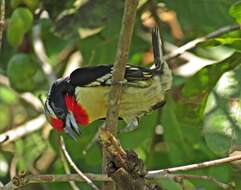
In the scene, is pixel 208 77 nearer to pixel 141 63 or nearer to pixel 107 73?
pixel 107 73

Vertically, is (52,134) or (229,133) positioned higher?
(229,133)

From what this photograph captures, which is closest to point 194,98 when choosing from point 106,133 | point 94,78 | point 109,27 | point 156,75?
point 156,75

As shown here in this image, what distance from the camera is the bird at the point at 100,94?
2.29 m

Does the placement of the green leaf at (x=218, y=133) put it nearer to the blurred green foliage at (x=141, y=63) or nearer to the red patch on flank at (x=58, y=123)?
the blurred green foliage at (x=141, y=63)

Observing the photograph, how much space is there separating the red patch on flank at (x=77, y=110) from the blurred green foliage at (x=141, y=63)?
0.28 metres

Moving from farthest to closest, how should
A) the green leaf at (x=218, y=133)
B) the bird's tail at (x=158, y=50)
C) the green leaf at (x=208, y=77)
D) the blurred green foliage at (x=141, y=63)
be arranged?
the bird's tail at (x=158, y=50), the green leaf at (x=208, y=77), the blurred green foliage at (x=141, y=63), the green leaf at (x=218, y=133)

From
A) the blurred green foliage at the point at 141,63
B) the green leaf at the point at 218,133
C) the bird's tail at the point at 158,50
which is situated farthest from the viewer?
the bird's tail at the point at 158,50

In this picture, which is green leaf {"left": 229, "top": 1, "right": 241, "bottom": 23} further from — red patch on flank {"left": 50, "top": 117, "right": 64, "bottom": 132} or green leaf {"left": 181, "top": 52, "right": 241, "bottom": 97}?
red patch on flank {"left": 50, "top": 117, "right": 64, "bottom": 132}

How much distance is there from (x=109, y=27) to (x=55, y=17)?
218 mm

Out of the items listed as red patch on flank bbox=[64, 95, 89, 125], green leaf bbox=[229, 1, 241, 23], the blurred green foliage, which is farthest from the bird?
green leaf bbox=[229, 1, 241, 23]

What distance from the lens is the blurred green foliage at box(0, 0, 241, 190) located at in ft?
6.91

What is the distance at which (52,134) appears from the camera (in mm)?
2701

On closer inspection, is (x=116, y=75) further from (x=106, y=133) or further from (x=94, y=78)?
(x=94, y=78)

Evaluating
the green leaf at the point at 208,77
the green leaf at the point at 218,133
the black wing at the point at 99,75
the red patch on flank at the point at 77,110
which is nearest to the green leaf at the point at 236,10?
the green leaf at the point at 208,77
